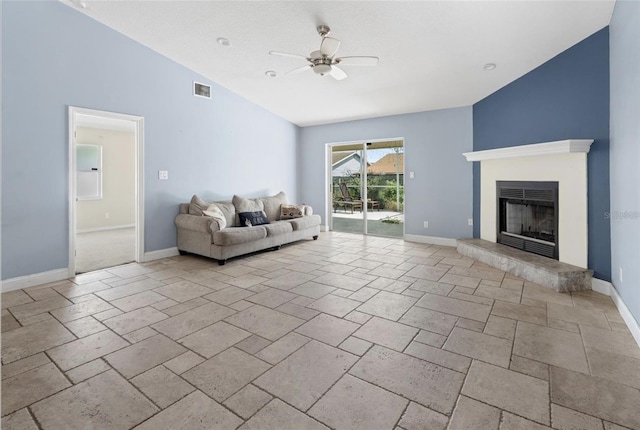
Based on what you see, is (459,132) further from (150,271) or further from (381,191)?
(150,271)

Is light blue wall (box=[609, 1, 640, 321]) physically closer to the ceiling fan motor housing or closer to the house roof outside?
the ceiling fan motor housing

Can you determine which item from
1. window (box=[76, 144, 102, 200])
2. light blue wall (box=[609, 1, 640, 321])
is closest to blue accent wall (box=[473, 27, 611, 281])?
light blue wall (box=[609, 1, 640, 321])

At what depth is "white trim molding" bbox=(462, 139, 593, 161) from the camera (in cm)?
341

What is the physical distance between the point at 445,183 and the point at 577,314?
137 inches

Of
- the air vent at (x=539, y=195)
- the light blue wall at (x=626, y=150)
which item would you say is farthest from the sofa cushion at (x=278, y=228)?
the light blue wall at (x=626, y=150)

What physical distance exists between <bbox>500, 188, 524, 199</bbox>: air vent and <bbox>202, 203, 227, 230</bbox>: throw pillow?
428 centimetres

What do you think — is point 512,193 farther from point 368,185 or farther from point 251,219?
point 251,219

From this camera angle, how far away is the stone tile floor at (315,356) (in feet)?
5.26

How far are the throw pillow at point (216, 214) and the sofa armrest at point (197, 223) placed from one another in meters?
0.10

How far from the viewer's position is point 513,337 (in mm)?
2396

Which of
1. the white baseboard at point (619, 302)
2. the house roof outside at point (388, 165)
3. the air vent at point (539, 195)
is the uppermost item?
the house roof outside at point (388, 165)

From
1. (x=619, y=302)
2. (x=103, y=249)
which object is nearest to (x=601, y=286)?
(x=619, y=302)

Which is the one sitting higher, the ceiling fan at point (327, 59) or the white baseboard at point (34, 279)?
the ceiling fan at point (327, 59)

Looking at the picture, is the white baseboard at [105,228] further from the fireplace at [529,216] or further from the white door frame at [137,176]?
the fireplace at [529,216]
